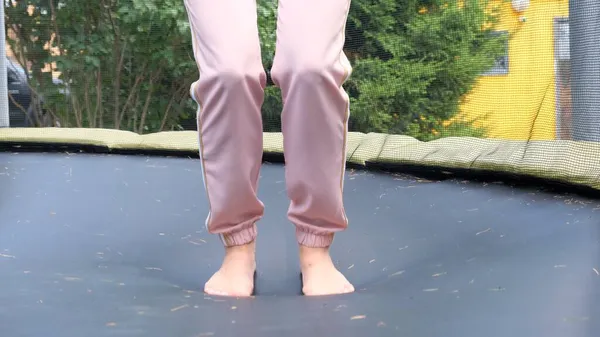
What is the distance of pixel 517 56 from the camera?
2844 millimetres

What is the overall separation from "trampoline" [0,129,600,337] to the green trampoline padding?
3 centimetres

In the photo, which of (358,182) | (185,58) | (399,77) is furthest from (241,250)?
(185,58)

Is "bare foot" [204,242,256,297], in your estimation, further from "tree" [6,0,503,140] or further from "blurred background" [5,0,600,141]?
"tree" [6,0,503,140]

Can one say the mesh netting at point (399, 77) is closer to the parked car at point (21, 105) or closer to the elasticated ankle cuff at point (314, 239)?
the parked car at point (21, 105)

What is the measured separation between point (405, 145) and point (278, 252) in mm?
1139

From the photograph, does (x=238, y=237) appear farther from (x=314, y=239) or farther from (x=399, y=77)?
(x=399, y=77)

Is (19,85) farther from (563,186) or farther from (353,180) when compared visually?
(563,186)

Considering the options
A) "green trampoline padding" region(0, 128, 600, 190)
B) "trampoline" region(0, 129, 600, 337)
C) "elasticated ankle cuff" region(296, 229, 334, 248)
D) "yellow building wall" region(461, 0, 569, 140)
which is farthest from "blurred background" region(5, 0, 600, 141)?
"elasticated ankle cuff" region(296, 229, 334, 248)

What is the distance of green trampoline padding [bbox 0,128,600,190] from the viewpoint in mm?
2006

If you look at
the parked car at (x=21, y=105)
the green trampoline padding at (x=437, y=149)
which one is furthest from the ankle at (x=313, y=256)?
the parked car at (x=21, y=105)

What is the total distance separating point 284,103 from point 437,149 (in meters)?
1.39

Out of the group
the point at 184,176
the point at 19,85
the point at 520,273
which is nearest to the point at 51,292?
the point at 520,273

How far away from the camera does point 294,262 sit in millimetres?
1456

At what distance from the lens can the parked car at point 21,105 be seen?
13.5ft
